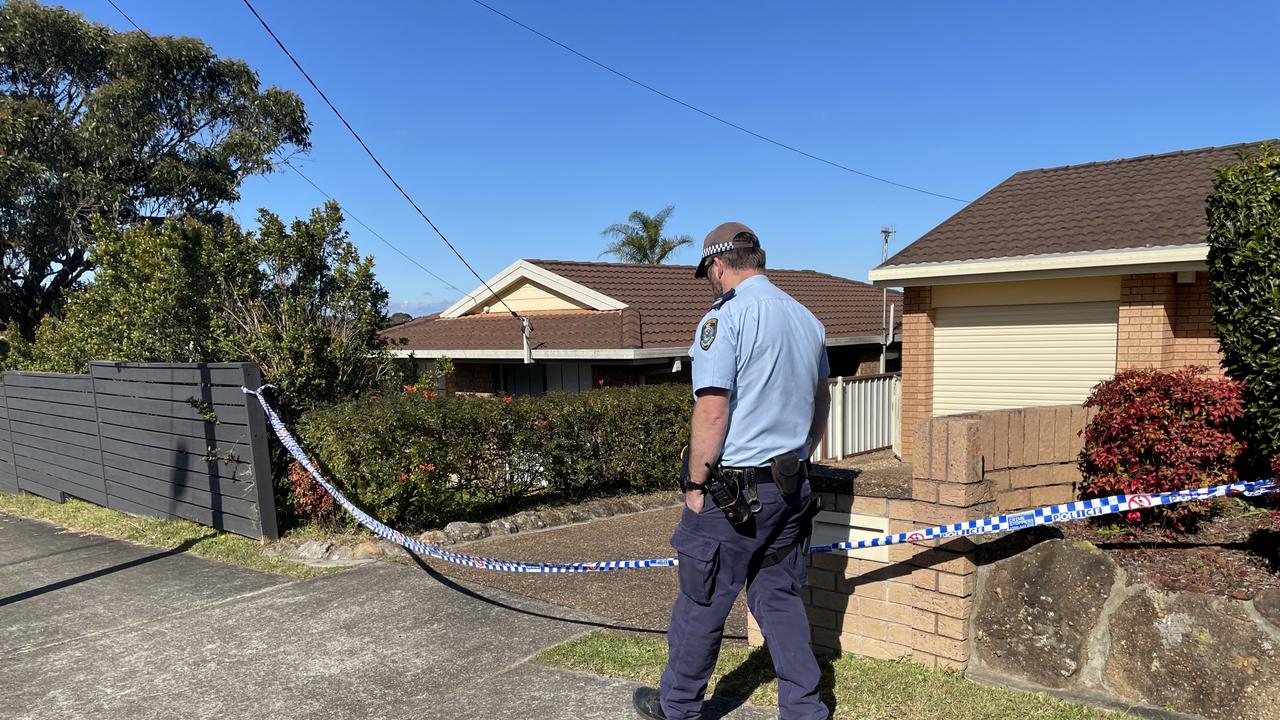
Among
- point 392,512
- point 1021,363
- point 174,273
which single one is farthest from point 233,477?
point 1021,363

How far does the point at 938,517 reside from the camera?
3719 mm

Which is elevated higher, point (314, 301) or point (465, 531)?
point (314, 301)

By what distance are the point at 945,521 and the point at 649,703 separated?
1494 millimetres

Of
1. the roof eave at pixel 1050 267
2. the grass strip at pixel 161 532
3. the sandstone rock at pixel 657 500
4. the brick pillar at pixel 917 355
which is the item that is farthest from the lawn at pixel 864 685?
the brick pillar at pixel 917 355

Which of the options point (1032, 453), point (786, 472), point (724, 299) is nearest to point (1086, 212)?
point (1032, 453)

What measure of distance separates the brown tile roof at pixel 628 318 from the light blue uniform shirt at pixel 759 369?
8758 mm

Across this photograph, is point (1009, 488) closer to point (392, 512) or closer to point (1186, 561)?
point (1186, 561)

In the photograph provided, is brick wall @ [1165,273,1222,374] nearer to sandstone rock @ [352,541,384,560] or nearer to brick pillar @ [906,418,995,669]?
brick pillar @ [906,418,995,669]

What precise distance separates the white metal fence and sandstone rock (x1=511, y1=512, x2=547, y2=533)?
569cm

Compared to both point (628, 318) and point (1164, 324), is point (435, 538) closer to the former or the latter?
point (628, 318)

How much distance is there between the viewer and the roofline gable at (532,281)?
13923mm

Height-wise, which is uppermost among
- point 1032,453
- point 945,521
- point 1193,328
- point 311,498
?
point 1193,328

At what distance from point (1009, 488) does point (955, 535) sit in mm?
560

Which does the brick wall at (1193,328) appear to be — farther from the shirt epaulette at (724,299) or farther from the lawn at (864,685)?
the shirt epaulette at (724,299)
